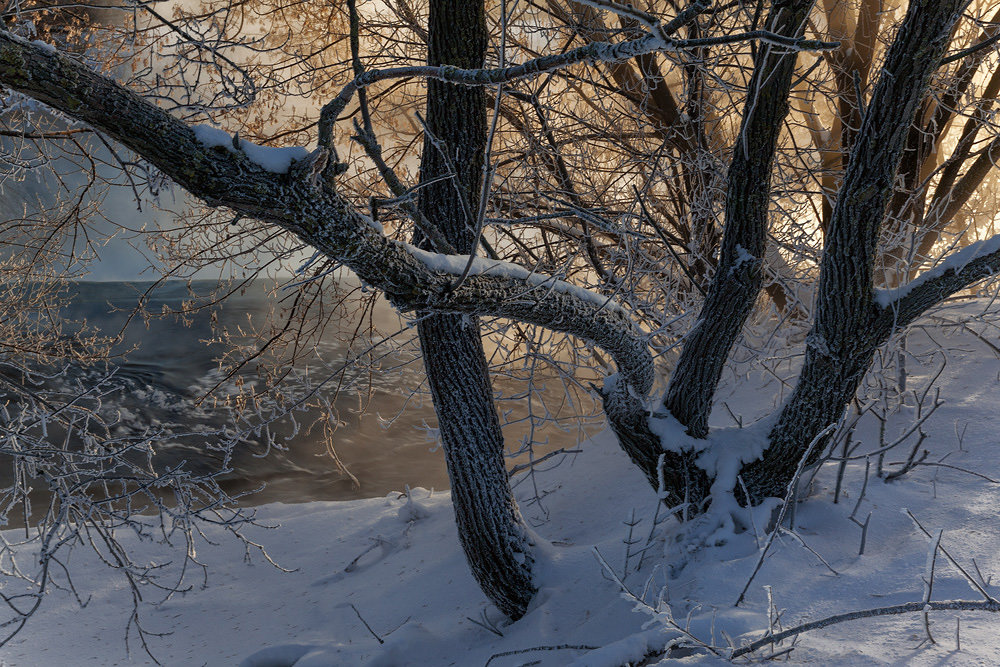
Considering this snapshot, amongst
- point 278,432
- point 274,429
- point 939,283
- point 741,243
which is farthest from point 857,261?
point 274,429

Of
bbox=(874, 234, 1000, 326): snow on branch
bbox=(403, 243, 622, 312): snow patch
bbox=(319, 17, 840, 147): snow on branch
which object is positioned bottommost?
bbox=(874, 234, 1000, 326): snow on branch

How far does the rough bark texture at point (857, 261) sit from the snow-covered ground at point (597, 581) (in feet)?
1.45

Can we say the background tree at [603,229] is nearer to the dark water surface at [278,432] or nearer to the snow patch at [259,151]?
the snow patch at [259,151]

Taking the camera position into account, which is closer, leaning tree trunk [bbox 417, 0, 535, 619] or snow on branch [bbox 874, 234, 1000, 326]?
snow on branch [bbox 874, 234, 1000, 326]

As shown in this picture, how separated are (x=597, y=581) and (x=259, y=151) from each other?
2.75 meters

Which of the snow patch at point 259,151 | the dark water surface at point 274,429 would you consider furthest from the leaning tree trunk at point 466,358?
the dark water surface at point 274,429

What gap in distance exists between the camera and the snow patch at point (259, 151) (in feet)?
6.42

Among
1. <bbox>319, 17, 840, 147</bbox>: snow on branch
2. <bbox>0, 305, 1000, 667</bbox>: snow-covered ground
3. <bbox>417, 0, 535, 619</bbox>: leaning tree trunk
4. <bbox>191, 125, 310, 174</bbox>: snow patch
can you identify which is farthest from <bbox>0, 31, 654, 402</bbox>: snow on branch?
<bbox>0, 305, 1000, 667</bbox>: snow-covered ground

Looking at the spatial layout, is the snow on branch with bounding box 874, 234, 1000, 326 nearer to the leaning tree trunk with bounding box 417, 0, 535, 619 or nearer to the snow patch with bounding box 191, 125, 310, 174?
the leaning tree trunk with bounding box 417, 0, 535, 619

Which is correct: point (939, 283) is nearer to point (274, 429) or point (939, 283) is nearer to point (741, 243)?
point (741, 243)

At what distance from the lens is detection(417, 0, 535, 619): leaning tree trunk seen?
3.55m

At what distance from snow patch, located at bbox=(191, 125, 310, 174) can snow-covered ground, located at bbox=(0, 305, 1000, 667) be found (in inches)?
67.7

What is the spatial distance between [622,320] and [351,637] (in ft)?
9.35

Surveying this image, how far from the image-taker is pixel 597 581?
3.55 m
